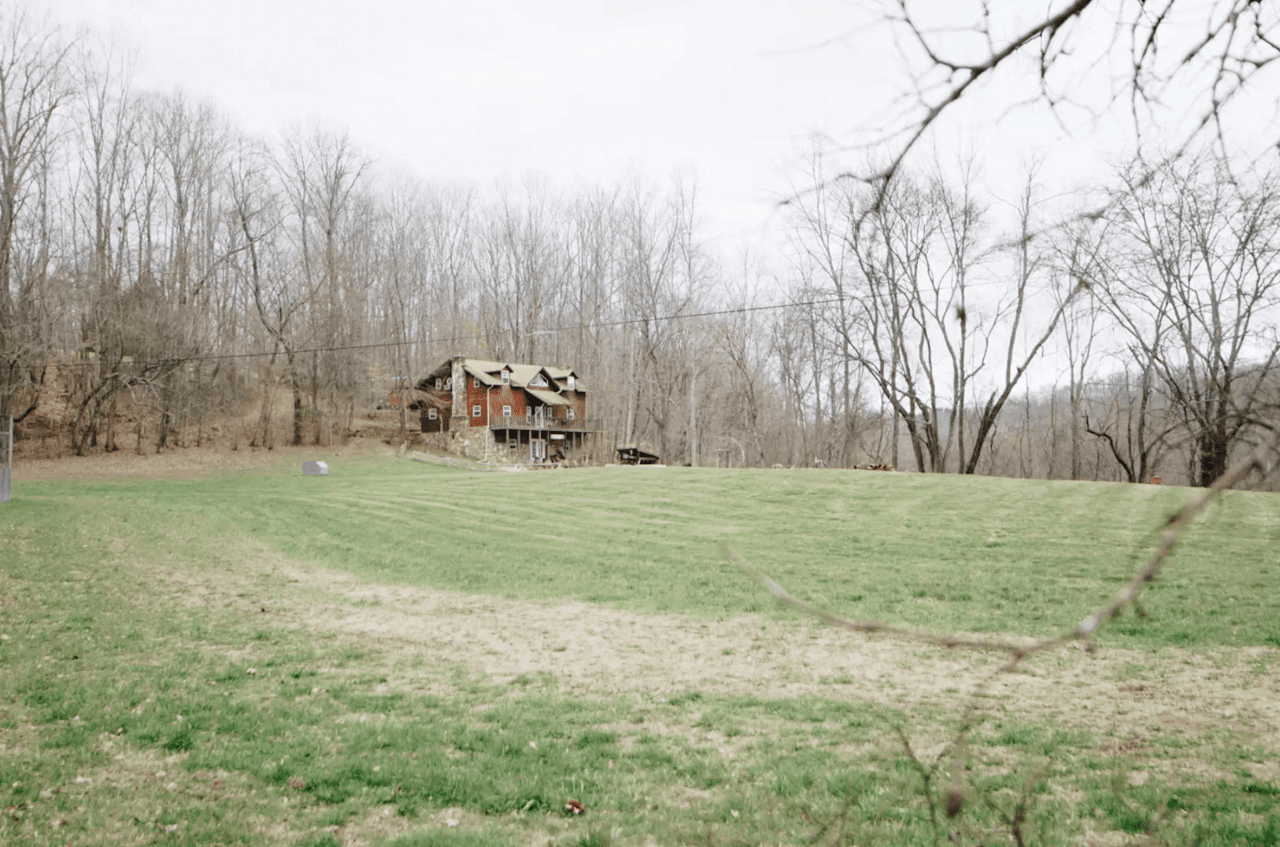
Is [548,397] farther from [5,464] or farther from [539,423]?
[5,464]

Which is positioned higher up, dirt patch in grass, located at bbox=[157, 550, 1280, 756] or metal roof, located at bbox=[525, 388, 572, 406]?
metal roof, located at bbox=[525, 388, 572, 406]

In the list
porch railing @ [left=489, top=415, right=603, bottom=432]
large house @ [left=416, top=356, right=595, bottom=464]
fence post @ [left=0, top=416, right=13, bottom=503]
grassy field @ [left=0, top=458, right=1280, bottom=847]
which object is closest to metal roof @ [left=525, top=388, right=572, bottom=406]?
large house @ [left=416, top=356, right=595, bottom=464]

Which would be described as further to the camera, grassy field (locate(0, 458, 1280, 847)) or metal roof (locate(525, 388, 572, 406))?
metal roof (locate(525, 388, 572, 406))

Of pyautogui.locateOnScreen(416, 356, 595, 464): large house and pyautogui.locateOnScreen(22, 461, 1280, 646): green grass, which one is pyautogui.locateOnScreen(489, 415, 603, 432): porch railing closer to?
pyautogui.locateOnScreen(416, 356, 595, 464): large house

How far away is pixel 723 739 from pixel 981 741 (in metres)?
1.82

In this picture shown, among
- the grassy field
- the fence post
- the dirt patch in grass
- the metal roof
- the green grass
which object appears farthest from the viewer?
the metal roof

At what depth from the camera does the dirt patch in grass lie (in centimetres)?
593

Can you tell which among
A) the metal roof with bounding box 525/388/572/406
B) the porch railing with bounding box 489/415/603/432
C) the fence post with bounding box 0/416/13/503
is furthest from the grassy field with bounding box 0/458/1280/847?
the metal roof with bounding box 525/388/572/406

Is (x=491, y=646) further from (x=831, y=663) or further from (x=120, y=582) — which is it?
(x=120, y=582)

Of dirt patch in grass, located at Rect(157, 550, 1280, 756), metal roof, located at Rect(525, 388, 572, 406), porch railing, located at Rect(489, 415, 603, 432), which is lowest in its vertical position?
dirt patch in grass, located at Rect(157, 550, 1280, 756)

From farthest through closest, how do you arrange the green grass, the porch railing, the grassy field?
the porch railing < the green grass < the grassy field

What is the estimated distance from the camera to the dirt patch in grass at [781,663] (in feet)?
19.5

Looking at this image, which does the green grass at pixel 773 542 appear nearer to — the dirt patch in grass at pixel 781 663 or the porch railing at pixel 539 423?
the dirt patch in grass at pixel 781 663

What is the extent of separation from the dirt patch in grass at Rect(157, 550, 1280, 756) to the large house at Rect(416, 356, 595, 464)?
3368 centimetres
